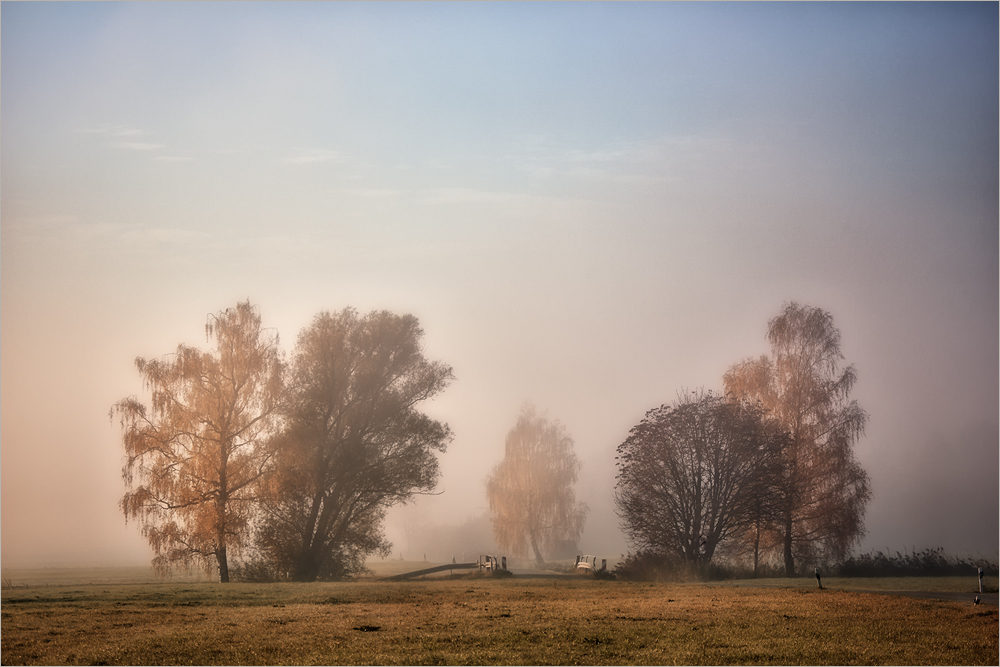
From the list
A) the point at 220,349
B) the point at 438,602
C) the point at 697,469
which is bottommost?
the point at 438,602

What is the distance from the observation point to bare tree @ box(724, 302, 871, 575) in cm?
3569

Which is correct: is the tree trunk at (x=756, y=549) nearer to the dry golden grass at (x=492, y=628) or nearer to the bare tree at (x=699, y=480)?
the bare tree at (x=699, y=480)

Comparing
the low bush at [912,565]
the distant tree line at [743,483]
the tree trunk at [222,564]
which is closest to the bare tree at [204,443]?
the tree trunk at [222,564]

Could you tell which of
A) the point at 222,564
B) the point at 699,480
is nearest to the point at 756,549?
the point at 699,480

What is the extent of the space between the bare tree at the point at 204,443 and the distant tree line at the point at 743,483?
54.4 feet

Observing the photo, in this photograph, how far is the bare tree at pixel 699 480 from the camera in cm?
3269

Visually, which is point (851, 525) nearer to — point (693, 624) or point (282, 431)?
point (693, 624)

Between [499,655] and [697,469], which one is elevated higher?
[697,469]

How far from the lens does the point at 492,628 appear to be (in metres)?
17.7

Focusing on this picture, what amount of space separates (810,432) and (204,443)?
28584 mm

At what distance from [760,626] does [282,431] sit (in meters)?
22.9

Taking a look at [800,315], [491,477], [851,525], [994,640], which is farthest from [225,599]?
[491,477]

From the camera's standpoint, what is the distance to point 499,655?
14.9 meters

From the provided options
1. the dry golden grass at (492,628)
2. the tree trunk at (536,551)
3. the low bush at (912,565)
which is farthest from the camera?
the tree trunk at (536,551)
